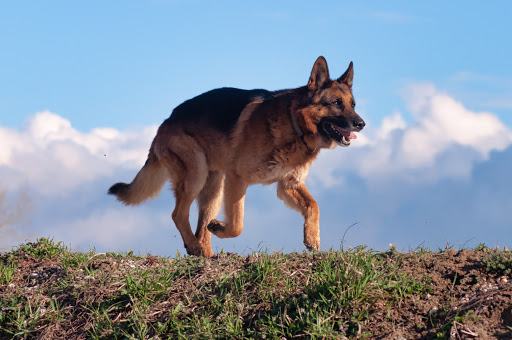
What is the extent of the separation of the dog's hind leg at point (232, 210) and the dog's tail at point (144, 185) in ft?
4.57

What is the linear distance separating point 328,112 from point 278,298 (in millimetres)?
4353

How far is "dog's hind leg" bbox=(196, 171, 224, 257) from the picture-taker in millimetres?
10664

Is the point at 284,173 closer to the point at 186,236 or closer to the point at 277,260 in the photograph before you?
the point at 186,236

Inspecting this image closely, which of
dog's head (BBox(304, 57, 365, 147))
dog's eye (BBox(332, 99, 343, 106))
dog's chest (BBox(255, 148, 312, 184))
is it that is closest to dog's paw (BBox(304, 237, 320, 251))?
dog's chest (BBox(255, 148, 312, 184))

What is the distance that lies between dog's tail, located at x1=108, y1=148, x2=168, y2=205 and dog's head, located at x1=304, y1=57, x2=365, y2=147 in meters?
2.52

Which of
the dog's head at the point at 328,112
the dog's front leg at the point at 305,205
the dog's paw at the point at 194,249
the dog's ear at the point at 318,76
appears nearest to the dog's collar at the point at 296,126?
the dog's head at the point at 328,112

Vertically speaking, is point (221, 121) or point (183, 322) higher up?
point (221, 121)

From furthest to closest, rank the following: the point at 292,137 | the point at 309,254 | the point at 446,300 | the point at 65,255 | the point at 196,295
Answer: the point at 292,137, the point at 65,255, the point at 309,254, the point at 196,295, the point at 446,300

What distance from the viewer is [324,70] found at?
32.9 ft

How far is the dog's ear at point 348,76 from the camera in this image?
34.1 ft

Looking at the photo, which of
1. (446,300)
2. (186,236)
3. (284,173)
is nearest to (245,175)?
(284,173)

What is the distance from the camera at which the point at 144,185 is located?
440 inches

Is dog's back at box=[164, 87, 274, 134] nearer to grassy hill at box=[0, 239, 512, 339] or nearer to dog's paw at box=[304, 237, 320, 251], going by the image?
dog's paw at box=[304, 237, 320, 251]

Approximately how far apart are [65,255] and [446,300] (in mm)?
4094
